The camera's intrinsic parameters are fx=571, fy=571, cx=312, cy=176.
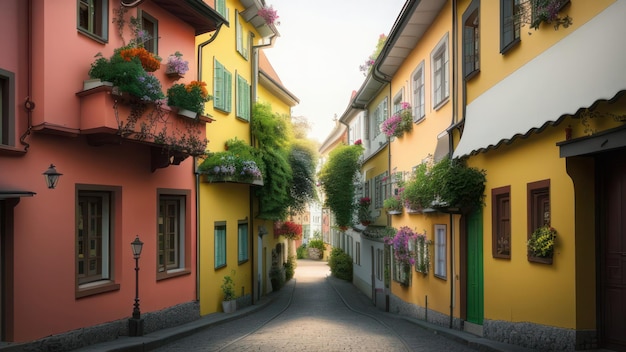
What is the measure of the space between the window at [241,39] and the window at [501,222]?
11.1 meters

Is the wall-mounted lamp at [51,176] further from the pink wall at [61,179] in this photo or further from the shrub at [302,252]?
the shrub at [302,252]

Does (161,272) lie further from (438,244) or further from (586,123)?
(586,123)

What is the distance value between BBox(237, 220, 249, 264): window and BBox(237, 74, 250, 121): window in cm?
355

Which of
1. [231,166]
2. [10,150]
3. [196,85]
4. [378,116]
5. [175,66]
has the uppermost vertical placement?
[378,116]

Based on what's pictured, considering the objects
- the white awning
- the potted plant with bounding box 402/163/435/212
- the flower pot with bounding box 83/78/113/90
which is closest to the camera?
the white awning

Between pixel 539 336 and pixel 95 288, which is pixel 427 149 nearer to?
pixel 539 336

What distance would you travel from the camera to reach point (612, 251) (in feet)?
23.2

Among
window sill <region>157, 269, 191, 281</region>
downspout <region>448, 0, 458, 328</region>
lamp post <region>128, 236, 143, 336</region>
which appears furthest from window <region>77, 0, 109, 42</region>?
downspout <region>448, 0, 458, 328</region>

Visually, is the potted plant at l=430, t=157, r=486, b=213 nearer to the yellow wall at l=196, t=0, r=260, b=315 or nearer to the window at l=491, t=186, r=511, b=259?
the window at l=491, t=186, r=511, b=259

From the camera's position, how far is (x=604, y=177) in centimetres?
722

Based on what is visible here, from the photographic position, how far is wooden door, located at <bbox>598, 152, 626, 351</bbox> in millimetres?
6852

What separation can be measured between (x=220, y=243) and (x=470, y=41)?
9.11 m

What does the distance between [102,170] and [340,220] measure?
18953 millimetres

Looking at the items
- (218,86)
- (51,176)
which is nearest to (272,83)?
(218,86)
